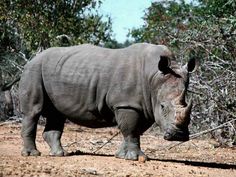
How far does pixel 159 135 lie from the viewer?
15.1 meters

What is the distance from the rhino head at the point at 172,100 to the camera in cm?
807

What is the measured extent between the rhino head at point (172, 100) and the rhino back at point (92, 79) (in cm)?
33

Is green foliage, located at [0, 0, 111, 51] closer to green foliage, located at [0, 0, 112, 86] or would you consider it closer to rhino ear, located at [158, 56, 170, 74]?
green foliage, located at [0, 0, 112, 86]

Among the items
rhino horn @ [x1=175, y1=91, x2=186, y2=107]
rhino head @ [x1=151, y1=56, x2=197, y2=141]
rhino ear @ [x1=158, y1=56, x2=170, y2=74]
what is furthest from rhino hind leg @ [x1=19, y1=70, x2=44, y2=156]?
rhino horn @ [x1=175, y1=91, x2=186, y2=107]

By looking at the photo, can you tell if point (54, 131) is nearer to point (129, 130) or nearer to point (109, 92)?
point (109, 92)

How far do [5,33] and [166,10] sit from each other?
33.0 feet

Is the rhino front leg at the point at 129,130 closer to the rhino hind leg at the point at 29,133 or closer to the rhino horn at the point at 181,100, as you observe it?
the rhino horn at the point at 181,100

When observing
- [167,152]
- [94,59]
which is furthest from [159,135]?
[94,59]

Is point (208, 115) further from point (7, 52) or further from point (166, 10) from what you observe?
point (166, 10)

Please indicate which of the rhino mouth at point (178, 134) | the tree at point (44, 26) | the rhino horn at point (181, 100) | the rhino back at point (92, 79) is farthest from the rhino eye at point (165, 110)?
the tree at point (44, 26)

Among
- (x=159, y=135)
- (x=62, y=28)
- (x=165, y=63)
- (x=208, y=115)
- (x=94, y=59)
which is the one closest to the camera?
(x=165, y=63)

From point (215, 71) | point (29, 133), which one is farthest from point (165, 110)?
point (215, 71)

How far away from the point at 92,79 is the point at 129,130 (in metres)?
0.97

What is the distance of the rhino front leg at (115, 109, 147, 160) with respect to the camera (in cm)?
865
